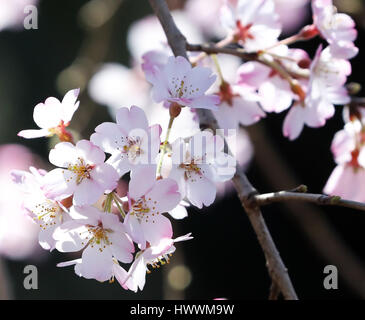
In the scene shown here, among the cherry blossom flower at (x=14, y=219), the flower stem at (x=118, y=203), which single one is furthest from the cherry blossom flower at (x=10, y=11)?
the flower stem at (x=118, y=203)

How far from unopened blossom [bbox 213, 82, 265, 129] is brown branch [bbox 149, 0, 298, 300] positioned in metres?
0.19

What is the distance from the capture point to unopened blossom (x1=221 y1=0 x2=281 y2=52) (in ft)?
3.30

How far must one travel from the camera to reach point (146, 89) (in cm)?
164

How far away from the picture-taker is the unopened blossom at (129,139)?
69cm

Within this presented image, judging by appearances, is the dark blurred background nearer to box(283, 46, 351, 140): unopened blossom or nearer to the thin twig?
box(283, 46, 351, 140): unopened blossom

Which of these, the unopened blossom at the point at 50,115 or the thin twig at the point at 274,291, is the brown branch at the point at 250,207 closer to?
A: the thin twig at the point at 274,291

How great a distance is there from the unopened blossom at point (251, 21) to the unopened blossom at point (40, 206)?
0.44 meters

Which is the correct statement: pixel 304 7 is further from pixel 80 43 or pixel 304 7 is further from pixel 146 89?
pixel 80 43

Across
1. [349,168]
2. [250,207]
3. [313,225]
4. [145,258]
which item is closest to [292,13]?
[313,225]

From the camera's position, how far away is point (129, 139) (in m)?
0.70

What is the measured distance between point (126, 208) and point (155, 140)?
0.08 m

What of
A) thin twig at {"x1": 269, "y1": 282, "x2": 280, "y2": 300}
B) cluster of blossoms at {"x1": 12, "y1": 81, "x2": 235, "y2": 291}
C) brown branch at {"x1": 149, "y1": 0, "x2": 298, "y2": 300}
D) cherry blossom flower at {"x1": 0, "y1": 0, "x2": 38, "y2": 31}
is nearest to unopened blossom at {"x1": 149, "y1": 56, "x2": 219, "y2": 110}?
cluster of blossoms at {"x1": 12, "y1": 81, "x2": 235, "y2": 291}

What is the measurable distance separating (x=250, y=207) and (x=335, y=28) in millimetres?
361

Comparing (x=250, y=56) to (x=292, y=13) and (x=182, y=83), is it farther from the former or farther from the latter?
(x=292, y=13)
